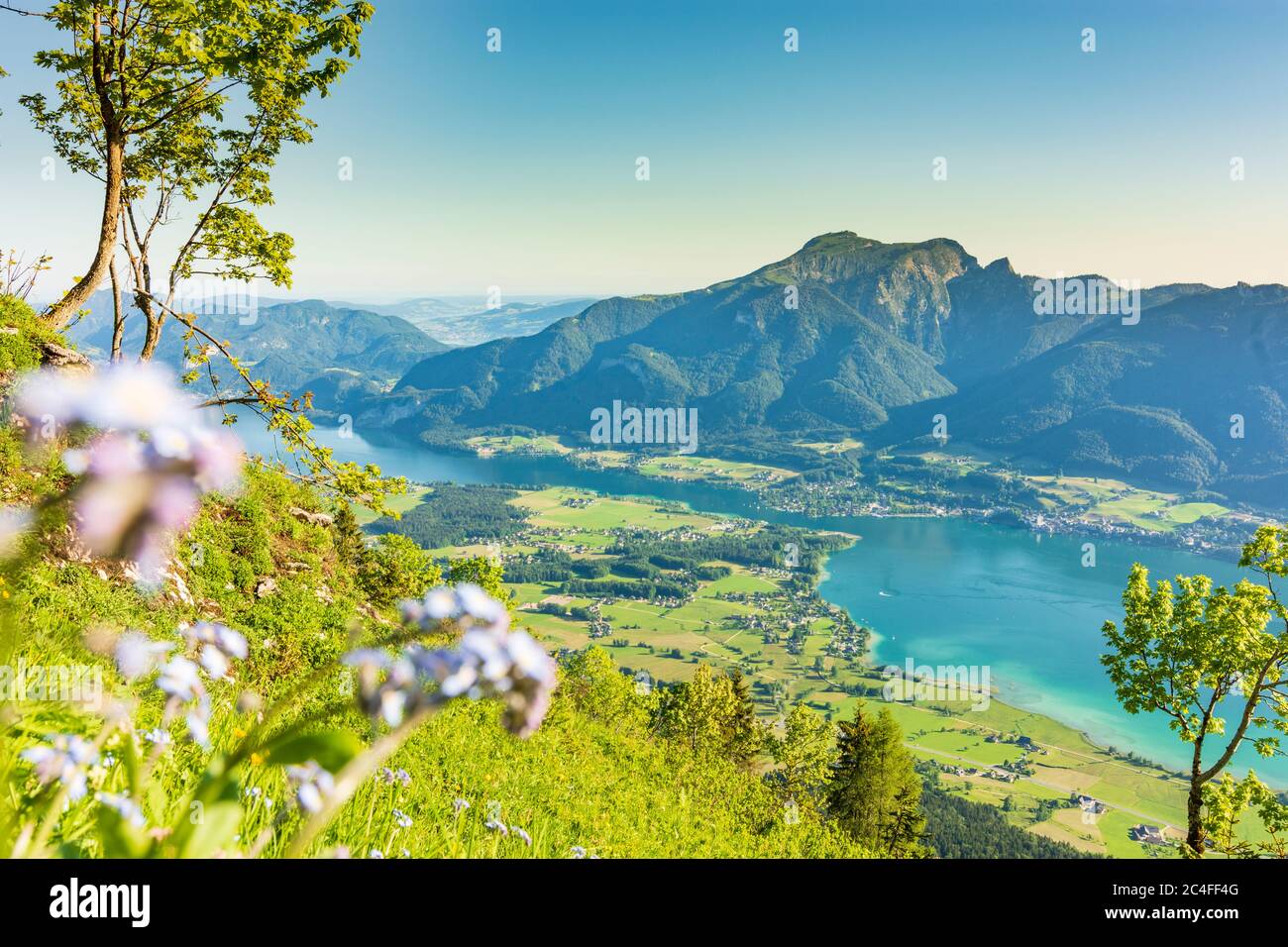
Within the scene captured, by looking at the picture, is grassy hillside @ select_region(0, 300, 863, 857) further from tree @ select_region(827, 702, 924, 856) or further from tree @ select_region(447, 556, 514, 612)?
tree @ select_region(827, 702, 924, 856)

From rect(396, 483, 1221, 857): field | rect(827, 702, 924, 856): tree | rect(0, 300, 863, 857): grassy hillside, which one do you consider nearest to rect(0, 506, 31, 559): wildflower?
rect(0, 300, 863, 857): grassy hillside

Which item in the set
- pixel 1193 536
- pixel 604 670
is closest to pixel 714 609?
pixel 604 670

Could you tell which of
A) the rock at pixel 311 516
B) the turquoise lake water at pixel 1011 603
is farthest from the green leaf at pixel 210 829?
the turquoise lake water at pixel 1011 603

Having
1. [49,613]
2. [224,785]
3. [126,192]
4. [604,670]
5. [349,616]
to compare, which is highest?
[126,192]

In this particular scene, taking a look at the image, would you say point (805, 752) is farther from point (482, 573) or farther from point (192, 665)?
point (192, 665)

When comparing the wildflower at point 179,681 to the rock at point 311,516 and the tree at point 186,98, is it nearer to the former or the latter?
the tree at point 186,98

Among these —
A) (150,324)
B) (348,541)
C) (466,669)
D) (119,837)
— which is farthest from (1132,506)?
(119,837)
